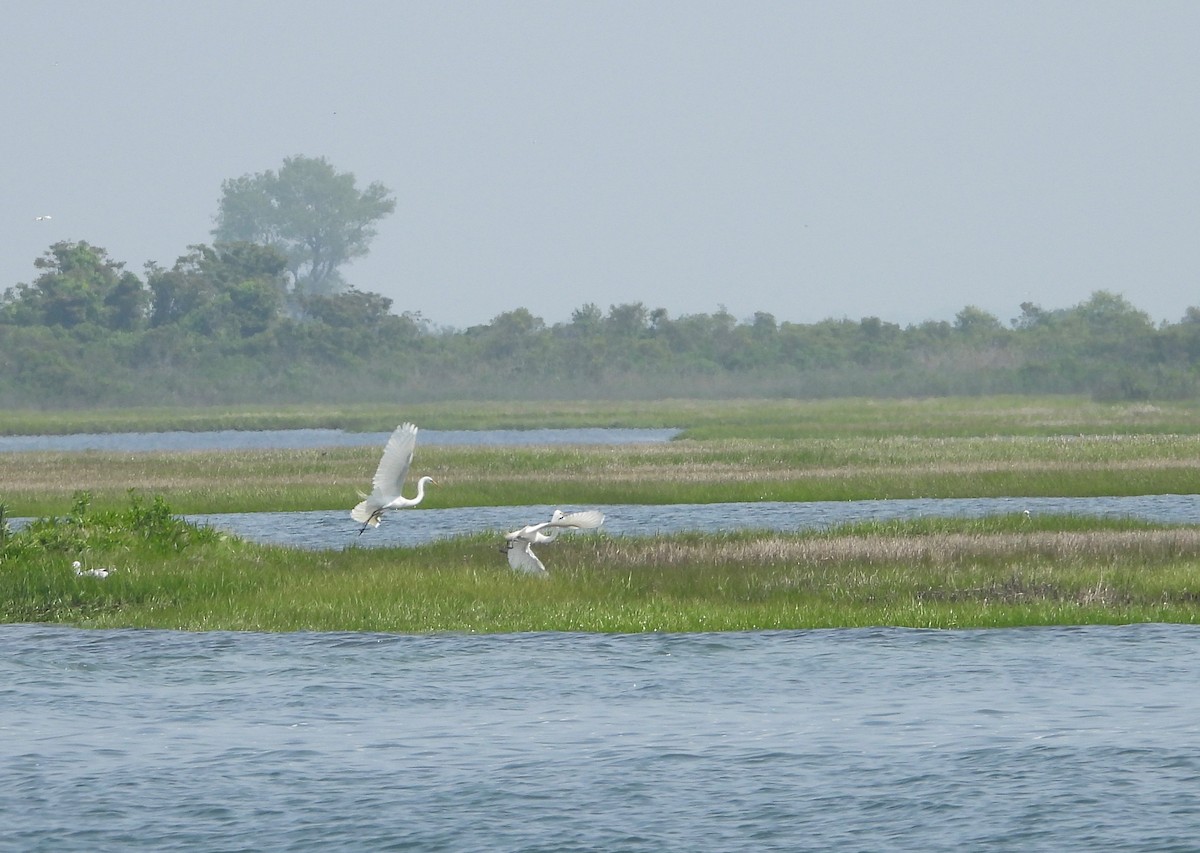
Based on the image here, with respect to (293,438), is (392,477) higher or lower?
higher

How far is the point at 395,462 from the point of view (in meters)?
24.2

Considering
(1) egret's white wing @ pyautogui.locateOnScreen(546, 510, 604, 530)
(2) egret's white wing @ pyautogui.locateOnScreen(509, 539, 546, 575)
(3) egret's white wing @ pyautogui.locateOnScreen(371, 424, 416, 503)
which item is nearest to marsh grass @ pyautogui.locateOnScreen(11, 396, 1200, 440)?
(3) egret's white wing @ pyautogui.locateOnScreen(371, 424, 416, 503)

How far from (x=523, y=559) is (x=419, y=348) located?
108419 millimetres

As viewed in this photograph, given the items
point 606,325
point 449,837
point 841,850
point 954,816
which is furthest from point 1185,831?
point 606,325

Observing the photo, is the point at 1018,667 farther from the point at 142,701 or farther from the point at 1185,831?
the point at 142,701

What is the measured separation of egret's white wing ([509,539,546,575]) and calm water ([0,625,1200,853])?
257 cm

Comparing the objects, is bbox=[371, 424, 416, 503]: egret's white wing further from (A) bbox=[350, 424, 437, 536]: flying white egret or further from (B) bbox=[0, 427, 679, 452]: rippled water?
(B) bbox=[0, 427, 679, 452]: rippled water

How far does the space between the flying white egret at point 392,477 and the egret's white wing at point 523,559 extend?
4.76 ft

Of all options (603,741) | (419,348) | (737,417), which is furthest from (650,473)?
(419,348)

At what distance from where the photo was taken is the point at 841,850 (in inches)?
532

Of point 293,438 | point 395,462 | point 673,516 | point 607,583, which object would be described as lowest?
point 673,516

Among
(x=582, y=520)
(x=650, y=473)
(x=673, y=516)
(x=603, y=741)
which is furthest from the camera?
(x=650, y=473)

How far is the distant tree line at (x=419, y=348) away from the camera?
368 ft

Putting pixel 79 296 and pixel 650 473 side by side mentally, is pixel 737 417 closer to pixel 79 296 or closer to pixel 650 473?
pixel 650 473
